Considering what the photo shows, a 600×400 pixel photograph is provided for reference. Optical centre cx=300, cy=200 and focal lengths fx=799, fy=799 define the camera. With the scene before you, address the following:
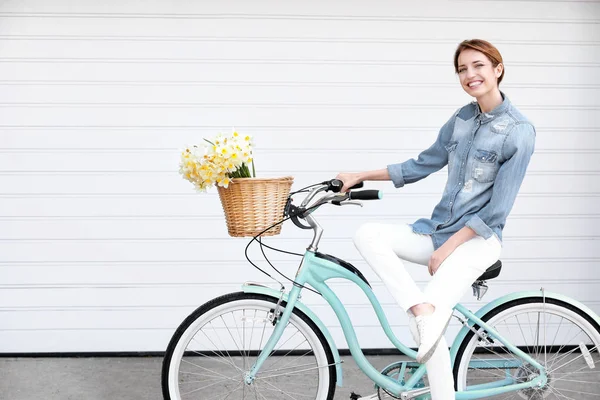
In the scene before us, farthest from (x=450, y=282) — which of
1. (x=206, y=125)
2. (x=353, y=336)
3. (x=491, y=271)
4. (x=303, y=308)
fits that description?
(x=206, y=125)

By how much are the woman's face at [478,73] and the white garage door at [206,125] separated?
191cm

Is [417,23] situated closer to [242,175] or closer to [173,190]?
[173,190]

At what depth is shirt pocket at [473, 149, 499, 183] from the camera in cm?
312

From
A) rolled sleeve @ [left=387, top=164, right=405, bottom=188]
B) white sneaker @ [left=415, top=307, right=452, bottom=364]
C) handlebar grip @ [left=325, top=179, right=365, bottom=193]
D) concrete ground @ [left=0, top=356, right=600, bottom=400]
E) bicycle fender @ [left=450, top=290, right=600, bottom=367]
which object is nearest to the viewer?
white sneaker @ [left=415, top=307, right=452, bottom=364]

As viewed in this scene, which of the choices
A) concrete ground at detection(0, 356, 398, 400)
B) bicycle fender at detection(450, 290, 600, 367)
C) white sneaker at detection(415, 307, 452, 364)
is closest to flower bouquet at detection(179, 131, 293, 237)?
white sneaker at detection(415, 307, 452, 364)

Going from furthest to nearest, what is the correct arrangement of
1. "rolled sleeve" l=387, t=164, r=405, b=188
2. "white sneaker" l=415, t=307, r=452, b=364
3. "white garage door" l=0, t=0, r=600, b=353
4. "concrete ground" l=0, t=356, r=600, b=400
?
"white garage door" l=0, t=0, r=600, b=353 < "concrete ground" l=0, t=356, r=600, b=400 < "rolled sleeve" l=387, t=164, r=405, b=188 < "white sneaker" l=415, t=307, r=452, b=364

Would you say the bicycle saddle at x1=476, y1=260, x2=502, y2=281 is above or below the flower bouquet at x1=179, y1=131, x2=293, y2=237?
below

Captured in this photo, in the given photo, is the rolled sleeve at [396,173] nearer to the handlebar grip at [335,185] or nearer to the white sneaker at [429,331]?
the handlebar grip at [335,185]

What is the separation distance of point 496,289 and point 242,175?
8.70 feet

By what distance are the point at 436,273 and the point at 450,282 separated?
2.8 inches

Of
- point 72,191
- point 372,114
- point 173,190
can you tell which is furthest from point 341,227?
point 72,191

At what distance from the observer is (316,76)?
5016 mm

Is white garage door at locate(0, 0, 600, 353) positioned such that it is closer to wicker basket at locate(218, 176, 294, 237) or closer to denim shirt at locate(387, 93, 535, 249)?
denim shirt at locate(387, 93, 535, 249)

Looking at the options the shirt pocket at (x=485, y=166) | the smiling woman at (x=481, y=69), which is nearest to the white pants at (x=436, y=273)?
the shirt pocket at (x=485, y=166)
